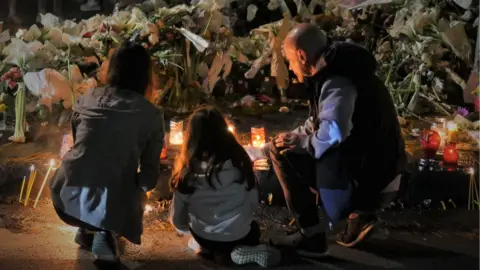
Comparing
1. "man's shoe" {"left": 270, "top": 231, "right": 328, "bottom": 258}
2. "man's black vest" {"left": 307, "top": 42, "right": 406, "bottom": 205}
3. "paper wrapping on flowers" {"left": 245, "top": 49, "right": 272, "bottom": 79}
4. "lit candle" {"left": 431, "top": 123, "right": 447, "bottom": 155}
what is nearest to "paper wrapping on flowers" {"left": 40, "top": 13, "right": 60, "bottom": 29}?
"paper wrapping on flowers" {"left": 245, "top": 49, "right": 272, "bottom": 79}

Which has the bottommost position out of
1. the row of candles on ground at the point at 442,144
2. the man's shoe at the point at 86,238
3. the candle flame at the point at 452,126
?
the man's shoe at the point at 86,238

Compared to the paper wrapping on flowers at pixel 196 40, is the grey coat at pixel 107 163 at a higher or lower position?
lower

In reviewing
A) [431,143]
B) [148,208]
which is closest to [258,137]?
[148,208]

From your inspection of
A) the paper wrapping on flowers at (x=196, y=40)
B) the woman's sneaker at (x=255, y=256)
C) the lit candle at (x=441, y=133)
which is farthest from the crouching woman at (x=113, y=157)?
the lit candle at (x=441, y=133)

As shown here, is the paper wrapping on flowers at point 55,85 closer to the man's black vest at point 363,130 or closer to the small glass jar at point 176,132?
the small glass jar at point 176,132

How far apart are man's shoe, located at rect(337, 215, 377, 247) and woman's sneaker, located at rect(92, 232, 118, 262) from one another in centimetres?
136

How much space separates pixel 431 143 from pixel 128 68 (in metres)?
2.36

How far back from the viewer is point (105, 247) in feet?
11.6

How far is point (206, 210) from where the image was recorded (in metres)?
3.51

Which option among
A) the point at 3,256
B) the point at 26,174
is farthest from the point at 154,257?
the point at 26,174

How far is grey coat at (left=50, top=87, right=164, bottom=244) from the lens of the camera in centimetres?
344

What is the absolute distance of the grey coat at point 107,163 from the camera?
344 centimetres

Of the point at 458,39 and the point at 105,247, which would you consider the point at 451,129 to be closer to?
the point at 458,39

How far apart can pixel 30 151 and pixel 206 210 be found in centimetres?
202
